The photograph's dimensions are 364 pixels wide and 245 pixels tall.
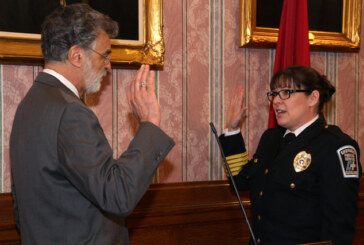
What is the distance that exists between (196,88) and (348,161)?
1.13 meters

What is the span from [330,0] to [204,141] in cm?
143

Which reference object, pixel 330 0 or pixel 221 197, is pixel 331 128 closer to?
pixel 221 197

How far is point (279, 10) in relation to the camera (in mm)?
2676

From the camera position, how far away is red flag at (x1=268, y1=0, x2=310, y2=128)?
2.47m

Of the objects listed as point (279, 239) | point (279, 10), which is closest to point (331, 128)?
point (279, 239)

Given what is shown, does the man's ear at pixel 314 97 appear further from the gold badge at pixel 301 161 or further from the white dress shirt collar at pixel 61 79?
the white dress shirt collar at pixel 61 79

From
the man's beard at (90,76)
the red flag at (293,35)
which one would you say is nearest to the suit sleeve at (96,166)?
the man's beard at (90,76)

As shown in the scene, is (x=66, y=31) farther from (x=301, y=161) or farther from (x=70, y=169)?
(x=301, y=161)

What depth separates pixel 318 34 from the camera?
2781mm

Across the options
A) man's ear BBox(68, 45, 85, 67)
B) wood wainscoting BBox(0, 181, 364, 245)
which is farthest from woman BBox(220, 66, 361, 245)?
man's ear BBox(68, 45, 85, 67)

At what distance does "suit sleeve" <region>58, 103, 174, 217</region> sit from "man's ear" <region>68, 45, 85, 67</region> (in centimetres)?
27

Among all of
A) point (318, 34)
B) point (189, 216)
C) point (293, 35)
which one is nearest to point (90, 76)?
point (189, 216)

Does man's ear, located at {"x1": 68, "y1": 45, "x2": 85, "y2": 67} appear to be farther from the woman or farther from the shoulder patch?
the shoulder patch

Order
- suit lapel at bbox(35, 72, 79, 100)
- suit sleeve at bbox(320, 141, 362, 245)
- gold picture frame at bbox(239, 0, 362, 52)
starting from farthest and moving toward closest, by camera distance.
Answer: gold picture frame at bbox(239, 0, 362, 52), suit sleeve at bbox(320, 141, 362, 245), suit lapel at bbox(35, 72, 79, 100)
